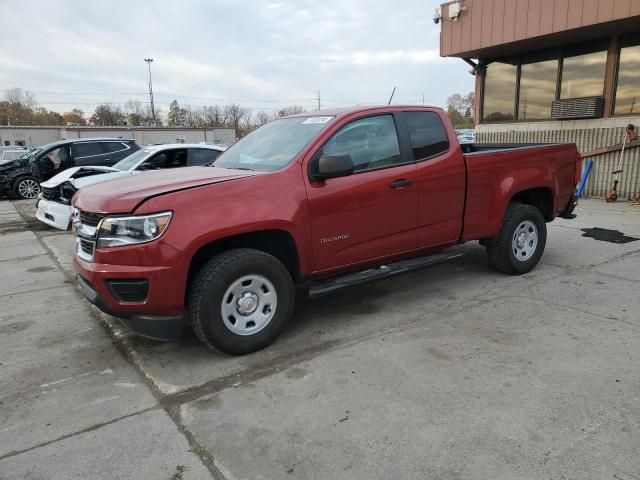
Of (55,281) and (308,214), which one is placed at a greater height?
(308,214)

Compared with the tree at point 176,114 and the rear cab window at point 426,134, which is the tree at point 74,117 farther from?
the rear cab window at point 426,134

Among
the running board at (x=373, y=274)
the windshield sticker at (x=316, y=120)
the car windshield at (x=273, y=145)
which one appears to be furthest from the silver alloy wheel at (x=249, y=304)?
the windshield sticker at (x=316, y=120)

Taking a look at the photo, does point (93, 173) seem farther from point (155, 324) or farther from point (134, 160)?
point (155, 324)

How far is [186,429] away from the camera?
111 inches

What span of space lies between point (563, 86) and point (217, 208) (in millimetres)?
11217

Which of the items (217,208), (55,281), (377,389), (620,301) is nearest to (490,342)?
(377,389)

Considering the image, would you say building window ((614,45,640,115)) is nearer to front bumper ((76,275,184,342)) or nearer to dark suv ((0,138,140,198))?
front bumper ((76,275,184,342))

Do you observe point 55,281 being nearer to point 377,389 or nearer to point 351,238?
point 351,238

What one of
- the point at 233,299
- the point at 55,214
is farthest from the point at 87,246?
the point at 55,214

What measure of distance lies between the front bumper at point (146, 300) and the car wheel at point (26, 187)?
14.1 metres

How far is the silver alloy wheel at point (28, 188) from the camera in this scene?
49.8 ft

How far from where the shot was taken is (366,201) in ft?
13.6

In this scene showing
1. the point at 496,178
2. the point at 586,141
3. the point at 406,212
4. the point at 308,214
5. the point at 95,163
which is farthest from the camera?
the point at 95,163

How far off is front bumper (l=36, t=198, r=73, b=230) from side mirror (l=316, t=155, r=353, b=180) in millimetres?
5785
